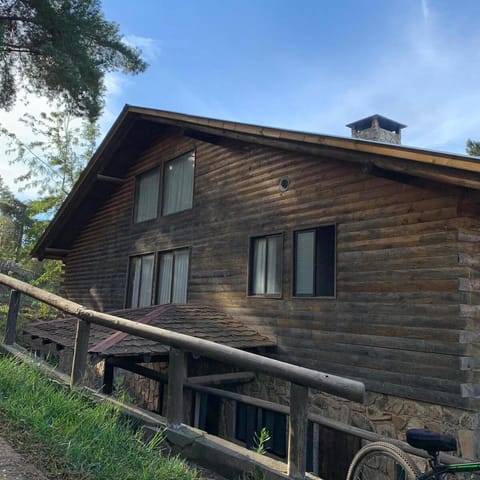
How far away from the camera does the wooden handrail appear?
236cm

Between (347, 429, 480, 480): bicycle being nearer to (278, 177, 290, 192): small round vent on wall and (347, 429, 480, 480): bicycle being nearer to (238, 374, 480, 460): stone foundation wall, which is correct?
(238, 374, 480, 460): stone foundation wall

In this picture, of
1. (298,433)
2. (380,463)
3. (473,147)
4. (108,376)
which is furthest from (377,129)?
(473,147)

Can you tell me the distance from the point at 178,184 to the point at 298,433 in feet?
33.3

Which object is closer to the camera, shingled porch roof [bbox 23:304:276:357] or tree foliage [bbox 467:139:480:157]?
shingled porch roof [bbox 23:304:276:357]

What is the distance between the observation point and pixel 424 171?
576cm

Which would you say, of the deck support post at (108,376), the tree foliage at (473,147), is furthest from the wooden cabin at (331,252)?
the tree foliage at (473,147)

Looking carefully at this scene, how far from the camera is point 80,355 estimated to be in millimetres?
3914

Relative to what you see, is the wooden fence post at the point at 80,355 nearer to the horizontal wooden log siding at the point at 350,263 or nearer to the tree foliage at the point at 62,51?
the horizontal wooden log siding at the point at 350,263

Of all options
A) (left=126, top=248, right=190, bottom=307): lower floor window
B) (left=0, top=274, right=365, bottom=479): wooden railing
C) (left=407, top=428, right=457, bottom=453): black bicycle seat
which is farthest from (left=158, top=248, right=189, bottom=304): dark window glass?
(left=407, top=428, right=457, bottom=453): black bicycle seat

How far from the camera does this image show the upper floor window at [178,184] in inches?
461

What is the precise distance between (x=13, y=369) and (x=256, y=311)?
5497mm

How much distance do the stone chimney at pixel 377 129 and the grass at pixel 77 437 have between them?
9.73 metres

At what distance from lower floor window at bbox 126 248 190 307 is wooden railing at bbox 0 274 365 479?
6839mm

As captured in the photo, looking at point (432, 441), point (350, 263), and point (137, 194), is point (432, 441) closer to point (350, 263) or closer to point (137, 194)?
point (350, 263)
